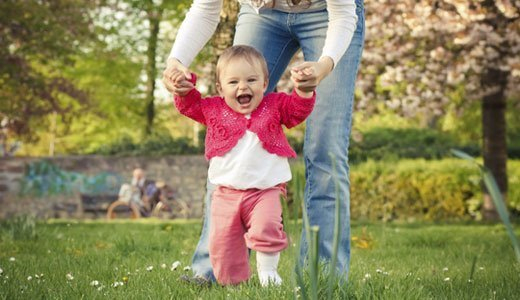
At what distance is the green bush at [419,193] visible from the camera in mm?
12664

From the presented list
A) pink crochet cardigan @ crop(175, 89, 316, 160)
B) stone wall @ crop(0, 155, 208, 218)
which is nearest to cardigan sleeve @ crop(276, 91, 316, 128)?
pink crochet cardigan @ crop(175, 89, 316, 160)

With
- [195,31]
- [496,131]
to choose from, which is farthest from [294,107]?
[496,131]

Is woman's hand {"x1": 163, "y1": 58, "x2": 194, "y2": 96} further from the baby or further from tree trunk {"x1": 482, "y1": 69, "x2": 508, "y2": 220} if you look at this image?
tree trunk {"x1": 482, "y1": 69, "x2": 508, "y2": 220}

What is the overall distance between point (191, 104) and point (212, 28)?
43 cm

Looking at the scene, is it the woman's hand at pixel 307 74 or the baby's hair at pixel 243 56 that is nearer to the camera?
the woman's hand at pixel 307 74

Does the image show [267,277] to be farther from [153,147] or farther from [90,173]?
[90,173]

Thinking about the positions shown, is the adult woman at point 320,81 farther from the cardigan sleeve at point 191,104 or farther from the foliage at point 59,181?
the foliage at point 59,181

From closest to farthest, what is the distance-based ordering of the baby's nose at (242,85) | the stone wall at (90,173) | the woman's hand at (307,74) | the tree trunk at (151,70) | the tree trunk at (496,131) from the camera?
1. the woman's hand at (307,74)
2. the baby's nose at (242,85)
3. the tree trunk at (496,131)
4. the stone wall at (90,173)
5. the tree trunk at (151,70)

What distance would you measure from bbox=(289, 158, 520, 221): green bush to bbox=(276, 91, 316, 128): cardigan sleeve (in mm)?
10178

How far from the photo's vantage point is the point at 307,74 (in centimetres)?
253

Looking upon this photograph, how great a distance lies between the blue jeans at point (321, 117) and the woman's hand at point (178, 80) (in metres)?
0.52

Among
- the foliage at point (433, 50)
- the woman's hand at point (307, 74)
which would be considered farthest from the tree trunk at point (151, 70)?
the woman's hand at point (307, 74)

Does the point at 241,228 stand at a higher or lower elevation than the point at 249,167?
lower

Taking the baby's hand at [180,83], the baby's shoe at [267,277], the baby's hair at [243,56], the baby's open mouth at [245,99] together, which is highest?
the baby's hair at [243,56]
